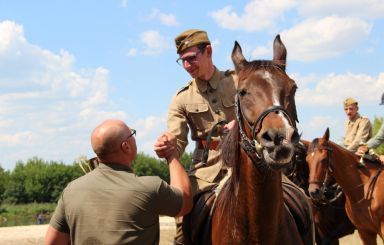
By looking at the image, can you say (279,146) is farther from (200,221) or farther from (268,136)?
(200,221)

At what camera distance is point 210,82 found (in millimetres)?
6590

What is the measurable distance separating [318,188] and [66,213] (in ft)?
26.8

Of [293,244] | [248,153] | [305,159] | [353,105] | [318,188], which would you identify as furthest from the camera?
[353,105]

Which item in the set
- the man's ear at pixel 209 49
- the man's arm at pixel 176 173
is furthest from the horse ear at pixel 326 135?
the man's arm at pixel 176 173

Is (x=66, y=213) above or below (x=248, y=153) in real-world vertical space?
below

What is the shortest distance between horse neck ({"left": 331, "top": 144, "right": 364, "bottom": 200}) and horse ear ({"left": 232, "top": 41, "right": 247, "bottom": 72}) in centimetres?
712

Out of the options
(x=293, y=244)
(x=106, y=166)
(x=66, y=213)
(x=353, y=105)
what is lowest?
(x=293, y=244)

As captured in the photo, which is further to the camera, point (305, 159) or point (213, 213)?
point (305, 159)

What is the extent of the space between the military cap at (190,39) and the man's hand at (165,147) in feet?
5.34

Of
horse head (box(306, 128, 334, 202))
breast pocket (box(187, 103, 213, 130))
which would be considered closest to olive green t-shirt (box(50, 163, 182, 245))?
breast pocket (box(187, 103, 213, 130))

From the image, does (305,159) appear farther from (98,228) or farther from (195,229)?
(98,228)

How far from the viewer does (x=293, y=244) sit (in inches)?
217

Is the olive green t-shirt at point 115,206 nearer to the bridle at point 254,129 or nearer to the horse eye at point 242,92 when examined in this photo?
the bridle at point 254,129

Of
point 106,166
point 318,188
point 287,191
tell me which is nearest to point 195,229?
point 287,191
